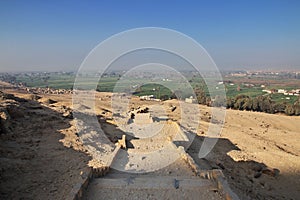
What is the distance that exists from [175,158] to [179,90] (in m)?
41.0

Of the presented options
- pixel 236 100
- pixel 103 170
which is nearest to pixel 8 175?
pixel 103 170

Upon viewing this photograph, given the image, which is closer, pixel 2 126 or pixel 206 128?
pixel 2 126

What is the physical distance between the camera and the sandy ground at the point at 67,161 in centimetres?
899

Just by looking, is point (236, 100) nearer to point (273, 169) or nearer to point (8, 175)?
point (273, 169)

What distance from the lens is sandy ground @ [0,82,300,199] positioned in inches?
354

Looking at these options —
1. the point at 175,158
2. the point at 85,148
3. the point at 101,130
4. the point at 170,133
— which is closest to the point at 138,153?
the point at 175,158

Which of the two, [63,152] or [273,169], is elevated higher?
[63,152]

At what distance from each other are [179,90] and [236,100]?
1124cm

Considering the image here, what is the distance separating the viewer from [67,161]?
37.0 feet

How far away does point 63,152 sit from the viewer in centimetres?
1239

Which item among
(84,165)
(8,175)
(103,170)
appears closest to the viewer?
(103,170)

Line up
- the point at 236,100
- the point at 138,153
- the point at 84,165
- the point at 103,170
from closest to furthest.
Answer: the point at 103,170, the point at 84,165, the point at 138,153, the point at 236,100

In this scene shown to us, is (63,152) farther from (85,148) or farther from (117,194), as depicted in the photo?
(117,194)

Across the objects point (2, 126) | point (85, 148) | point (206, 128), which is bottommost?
point (206, 128)
